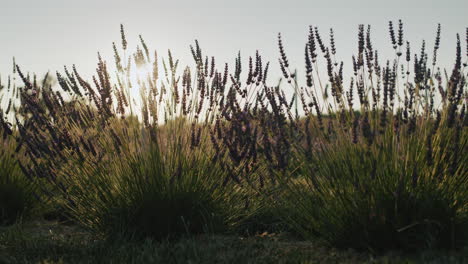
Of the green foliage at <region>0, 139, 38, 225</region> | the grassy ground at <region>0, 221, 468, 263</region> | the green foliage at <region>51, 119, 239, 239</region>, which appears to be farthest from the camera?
the green foliage at <region>0, 139, 38, 225</region>

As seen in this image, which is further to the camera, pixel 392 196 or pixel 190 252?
pixel 190 252

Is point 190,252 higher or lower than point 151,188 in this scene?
lower

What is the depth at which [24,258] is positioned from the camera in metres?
2.77

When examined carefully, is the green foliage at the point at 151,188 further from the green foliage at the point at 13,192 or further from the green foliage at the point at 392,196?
the green foliage at the point at 13,192

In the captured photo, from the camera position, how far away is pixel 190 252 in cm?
277

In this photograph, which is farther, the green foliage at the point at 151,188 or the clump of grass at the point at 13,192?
the clump of grass at the point at 13,192

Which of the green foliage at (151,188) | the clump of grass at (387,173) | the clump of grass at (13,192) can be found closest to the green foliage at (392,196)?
the clump of grass at (387,173)

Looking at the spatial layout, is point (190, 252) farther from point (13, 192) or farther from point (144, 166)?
point (13, 192)

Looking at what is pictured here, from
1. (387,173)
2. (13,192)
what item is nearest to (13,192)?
(13,192)

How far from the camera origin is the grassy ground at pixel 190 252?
2551 millimetres

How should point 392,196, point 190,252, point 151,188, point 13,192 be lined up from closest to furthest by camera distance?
1. point 392,196
2. point 190,252
3. point 151,188
4. point 13,192

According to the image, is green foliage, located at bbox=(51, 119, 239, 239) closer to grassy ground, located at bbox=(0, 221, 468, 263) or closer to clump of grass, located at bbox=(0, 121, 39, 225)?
grassy ground, located at bbox=(0, 221, 468, 263)

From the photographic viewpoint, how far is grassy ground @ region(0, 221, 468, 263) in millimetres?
2551

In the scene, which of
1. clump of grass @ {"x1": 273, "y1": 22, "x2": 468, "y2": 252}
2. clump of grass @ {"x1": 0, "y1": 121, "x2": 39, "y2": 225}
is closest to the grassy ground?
clump of grass @ {"x1": 273, "y1": 22, "x2": 468, "y2": 252}
